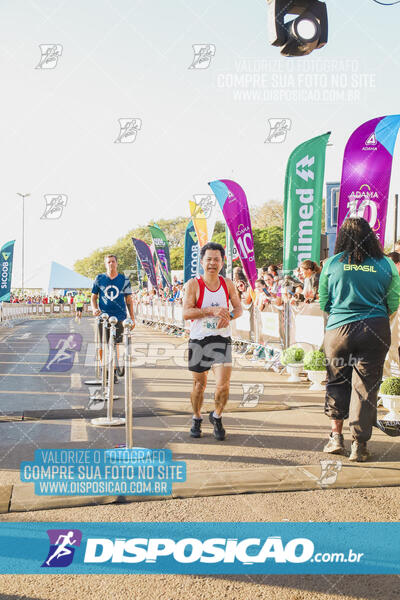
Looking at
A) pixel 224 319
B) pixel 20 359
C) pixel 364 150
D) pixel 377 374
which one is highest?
pixel 364 150

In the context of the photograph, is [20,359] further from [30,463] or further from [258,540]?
[258,540]

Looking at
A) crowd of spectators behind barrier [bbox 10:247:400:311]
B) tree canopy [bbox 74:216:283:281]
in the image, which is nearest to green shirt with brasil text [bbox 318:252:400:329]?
crowd of spectators behind barrier [bbox 10:247:400:311]

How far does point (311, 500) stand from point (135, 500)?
1.22 meters

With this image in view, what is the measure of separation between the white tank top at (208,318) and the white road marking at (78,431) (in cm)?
146

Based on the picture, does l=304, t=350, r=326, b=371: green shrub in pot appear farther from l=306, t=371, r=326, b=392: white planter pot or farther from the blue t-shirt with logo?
the blue t-shirt with logo

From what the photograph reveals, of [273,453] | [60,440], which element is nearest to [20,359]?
[60,440]

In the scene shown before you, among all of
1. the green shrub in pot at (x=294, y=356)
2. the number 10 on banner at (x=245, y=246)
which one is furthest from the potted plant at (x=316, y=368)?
the number 10 on banner at (x=245, y=246)

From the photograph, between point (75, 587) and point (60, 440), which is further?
point (60, 440)

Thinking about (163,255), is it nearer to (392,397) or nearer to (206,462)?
(392,397)

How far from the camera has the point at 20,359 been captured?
14.0m

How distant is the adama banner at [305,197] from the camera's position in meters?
11.6

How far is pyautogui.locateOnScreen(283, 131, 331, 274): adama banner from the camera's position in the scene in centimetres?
1155

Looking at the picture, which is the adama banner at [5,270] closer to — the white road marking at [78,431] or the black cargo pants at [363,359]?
the white road marking at [78,431]

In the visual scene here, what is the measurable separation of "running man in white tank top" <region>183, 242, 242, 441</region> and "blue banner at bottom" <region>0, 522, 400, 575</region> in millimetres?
2318
